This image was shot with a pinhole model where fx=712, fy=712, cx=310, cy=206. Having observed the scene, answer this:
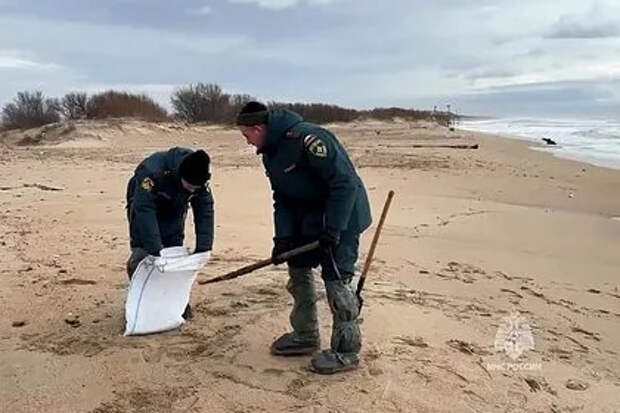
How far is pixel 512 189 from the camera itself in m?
14.7

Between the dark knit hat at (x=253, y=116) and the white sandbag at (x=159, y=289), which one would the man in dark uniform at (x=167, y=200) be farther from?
the dark knit hat at (x=253, y=116)

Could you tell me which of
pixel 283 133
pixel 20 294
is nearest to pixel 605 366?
pixel 283 133

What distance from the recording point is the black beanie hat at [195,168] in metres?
4.48

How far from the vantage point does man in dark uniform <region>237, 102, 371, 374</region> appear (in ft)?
13.0

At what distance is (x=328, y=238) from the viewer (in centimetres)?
399

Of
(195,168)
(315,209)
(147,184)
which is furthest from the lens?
(147,184)

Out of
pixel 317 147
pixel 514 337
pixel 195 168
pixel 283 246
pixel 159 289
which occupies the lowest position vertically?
pixel 514 337

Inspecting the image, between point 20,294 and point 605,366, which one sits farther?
point 20,294

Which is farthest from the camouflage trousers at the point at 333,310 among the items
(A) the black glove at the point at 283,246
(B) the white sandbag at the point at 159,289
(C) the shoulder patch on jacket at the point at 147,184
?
(C) the shoulder patch on jacket at the point at 147,184

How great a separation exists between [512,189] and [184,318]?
10.9 m

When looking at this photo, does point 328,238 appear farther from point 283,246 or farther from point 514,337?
point 514,337

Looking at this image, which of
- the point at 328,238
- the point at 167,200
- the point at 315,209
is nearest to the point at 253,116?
the point at 315,209

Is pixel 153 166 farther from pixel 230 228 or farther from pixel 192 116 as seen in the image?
pixel 192 116

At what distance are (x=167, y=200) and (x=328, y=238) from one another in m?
1.42
